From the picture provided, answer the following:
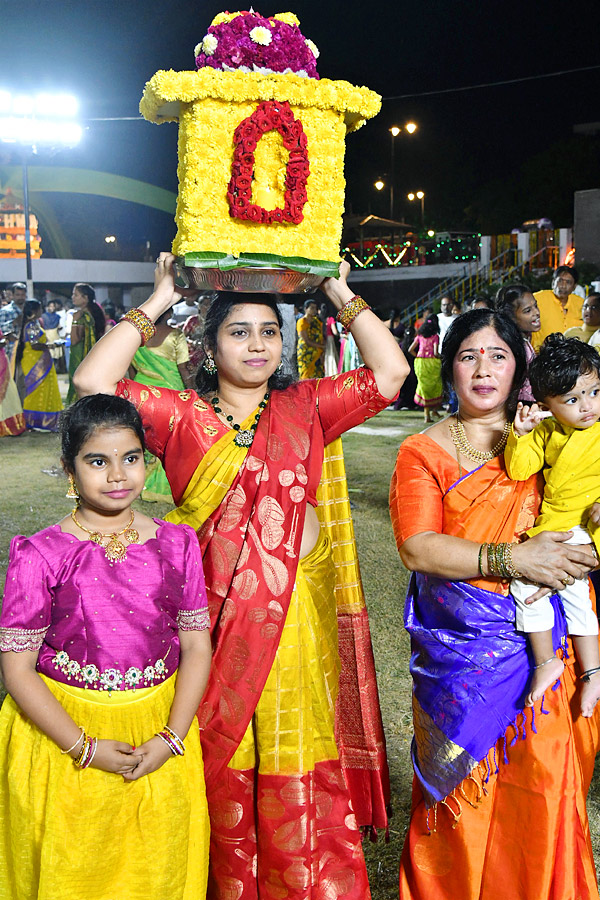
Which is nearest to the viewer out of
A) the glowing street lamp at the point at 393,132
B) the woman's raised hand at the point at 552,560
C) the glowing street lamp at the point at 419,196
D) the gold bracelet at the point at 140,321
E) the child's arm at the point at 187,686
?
the child's arm at the point at 187,686

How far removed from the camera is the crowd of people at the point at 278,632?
185 cm

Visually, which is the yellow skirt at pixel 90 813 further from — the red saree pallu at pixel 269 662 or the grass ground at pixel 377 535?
the grass ground at pixel 377 535

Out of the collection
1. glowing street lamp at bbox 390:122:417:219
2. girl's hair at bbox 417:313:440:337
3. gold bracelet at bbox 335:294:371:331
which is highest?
glowing street lamp at bbox 390:122:417:219

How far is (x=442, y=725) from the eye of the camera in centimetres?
216

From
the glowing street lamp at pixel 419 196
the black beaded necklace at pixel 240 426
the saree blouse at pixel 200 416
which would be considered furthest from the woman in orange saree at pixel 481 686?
the glowing street lamp at pixel 419 196

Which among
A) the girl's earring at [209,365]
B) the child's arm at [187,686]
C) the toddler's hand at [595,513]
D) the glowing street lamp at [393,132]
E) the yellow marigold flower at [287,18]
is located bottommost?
the child's arm at [187,686]

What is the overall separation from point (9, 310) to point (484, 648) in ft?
37.3

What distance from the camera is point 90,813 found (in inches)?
72.2

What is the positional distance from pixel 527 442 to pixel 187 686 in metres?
1.08

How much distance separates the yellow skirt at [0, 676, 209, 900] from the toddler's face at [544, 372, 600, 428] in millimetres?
1235

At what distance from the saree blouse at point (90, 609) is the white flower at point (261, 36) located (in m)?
1.23

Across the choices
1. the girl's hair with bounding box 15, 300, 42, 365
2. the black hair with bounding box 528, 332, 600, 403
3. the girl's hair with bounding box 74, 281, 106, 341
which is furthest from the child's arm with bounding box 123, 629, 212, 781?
the girl's hair with bounding box 15, 300, 42, 365

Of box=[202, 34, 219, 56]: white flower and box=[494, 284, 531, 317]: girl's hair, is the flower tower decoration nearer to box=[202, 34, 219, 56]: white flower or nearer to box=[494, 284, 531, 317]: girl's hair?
box=[202, 34, 219, 56]: white flower

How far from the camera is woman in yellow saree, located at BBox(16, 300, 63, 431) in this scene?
36.7 ft
